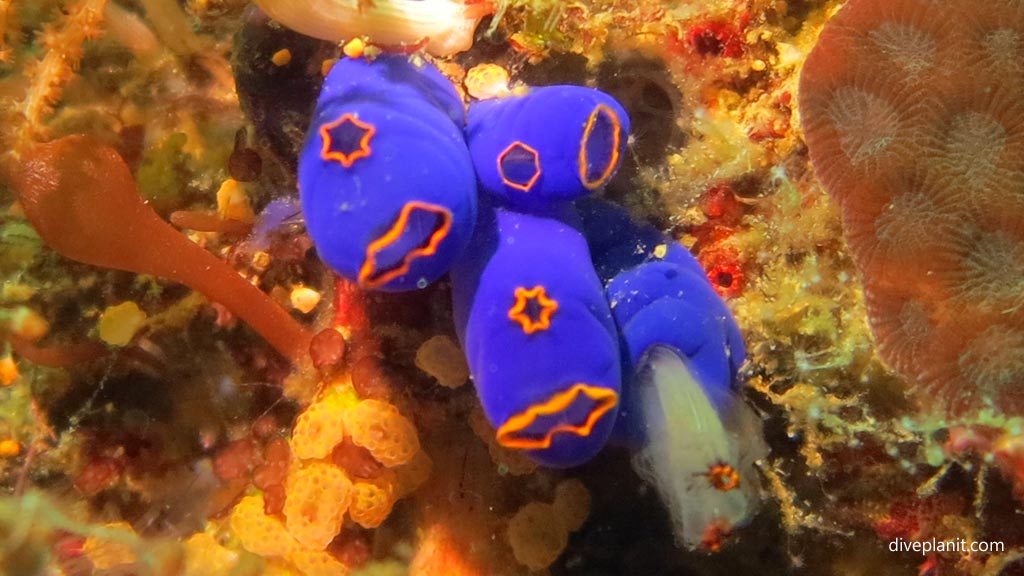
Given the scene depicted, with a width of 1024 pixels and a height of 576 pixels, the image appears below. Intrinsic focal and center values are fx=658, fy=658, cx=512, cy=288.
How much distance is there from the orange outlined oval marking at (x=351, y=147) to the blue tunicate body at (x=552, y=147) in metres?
0.51

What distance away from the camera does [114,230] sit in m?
2.97

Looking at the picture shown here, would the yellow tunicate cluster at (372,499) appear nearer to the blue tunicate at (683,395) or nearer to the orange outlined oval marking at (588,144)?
the blue tunicate at (683,395)

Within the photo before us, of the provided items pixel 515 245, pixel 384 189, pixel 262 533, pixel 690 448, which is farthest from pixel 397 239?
pixel 262 533

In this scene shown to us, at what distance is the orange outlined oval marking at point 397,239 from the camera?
7.49ft

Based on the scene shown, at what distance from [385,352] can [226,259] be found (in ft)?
3.46

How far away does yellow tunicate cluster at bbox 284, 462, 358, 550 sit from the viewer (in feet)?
9.67

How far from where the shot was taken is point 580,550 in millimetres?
3465

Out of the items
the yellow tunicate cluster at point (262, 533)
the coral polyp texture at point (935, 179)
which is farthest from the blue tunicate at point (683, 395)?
the yellow tunicate cluster at point (262, 533)

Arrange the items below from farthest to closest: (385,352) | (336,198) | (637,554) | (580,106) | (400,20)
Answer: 1. (637,554)
2. (385,352)
3. (400,20)
4. (580,106)
5. (336,198)

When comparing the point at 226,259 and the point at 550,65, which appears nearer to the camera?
the point at 550,65

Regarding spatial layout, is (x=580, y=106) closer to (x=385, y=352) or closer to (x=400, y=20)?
(x=400, y=20)

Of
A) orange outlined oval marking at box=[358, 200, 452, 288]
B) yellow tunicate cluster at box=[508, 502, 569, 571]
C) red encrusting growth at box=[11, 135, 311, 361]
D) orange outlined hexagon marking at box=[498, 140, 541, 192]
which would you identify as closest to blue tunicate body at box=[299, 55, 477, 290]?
orange outlined oval marking at box=[358, 200, 452, 288]

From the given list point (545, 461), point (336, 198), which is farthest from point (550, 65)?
point (545, 461)

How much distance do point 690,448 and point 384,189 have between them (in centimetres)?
158
